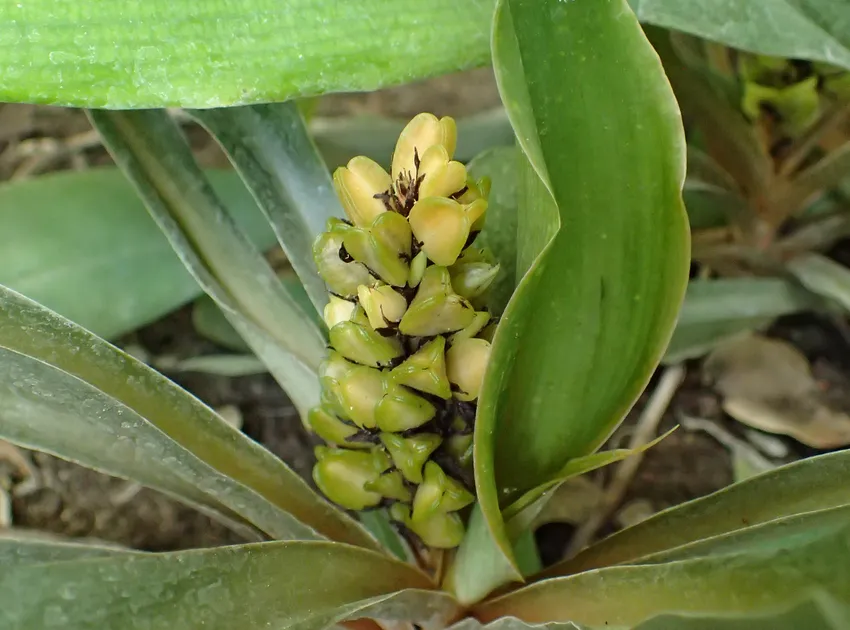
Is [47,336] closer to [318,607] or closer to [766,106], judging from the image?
[318,607]

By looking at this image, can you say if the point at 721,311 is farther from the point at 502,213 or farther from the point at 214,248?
the point at 214,248

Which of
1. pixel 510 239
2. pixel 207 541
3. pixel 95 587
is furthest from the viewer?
pixel 207 541

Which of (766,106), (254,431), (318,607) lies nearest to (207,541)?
(254,431)

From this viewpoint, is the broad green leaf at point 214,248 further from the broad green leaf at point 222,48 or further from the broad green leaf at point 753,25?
the broad green leaf at point 753,25

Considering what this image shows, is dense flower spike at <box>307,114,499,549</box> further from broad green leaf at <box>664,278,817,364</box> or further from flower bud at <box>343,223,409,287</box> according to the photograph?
broad green leaf at <box>664,278,817,364</box>

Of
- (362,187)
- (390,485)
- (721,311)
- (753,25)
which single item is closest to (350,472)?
(390,485)

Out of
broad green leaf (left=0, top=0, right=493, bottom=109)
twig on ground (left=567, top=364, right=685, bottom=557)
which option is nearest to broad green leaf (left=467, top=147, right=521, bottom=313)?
broad green leaf (left=0, top=0, right=493, bottom=109)

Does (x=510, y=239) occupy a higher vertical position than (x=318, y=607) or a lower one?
higher

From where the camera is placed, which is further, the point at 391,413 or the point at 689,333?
the point at 689,333

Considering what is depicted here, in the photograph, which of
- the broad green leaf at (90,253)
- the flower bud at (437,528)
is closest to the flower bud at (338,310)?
the flower bud at (437,528)
